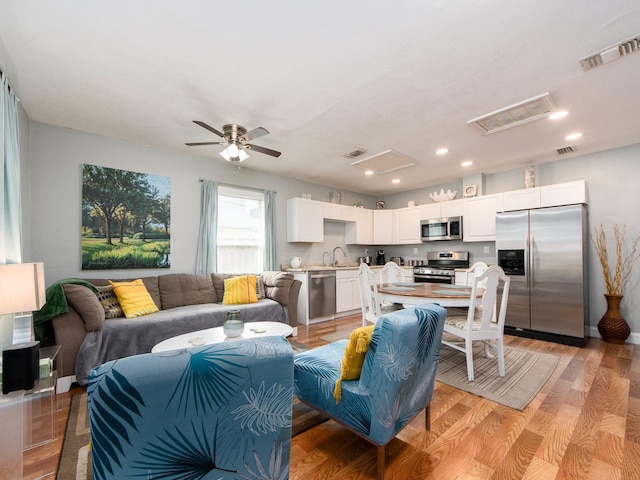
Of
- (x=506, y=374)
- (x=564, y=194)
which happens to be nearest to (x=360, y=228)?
(x=564, y=194)

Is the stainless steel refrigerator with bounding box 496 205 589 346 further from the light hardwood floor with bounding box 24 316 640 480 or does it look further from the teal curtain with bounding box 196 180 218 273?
the teal curtain with bounding box 196 180 218 273

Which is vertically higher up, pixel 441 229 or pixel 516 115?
pixel 516 115

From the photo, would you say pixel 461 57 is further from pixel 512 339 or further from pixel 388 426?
pixel 512 339

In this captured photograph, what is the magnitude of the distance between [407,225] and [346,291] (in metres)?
1.98

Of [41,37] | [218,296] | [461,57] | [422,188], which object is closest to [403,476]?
[461,57]

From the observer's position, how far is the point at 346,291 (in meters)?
5.57

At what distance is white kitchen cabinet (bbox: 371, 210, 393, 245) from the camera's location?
645cm

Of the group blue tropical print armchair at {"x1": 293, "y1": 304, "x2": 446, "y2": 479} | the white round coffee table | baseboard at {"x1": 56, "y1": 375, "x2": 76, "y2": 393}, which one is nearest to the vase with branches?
blue tropical print armchair at {"x1": 293, "y1": 304, "x2": 446, "y2": 479}

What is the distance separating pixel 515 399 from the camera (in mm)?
2375

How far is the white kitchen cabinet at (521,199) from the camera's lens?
4371 mm

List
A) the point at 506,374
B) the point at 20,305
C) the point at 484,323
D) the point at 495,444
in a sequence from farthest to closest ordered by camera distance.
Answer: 1. the point at 506,374
2. the point at 484,323
3. the point at 495,444
4. the point at 20,305

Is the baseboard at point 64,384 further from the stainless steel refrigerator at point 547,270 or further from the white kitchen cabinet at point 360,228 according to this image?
the stainless steel refrigerator at point 547,270

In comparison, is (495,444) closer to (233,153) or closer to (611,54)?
(611,54)

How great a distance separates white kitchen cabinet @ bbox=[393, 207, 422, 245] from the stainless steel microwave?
0.15m
